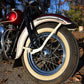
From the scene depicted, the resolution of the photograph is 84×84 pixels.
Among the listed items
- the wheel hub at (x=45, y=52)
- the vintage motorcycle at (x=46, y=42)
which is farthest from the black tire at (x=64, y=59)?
the wheel hub at (x=45, y=52)

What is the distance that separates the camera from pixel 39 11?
2.02m

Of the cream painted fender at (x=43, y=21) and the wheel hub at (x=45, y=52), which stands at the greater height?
the cream painted fender at (x=43, y=21)

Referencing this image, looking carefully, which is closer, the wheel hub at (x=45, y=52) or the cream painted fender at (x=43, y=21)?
the cream painted fender at (x=43, y=21)

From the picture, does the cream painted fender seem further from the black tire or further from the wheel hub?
the wheel hub

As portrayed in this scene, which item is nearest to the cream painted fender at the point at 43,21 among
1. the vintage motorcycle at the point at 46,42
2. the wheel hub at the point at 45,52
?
the vintage motorcycle at the point at 46,42

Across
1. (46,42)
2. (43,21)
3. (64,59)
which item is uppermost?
(43,21)

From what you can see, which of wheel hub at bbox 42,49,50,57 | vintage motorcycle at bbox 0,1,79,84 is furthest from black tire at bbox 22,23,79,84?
wheel hub at bbox 42,49,50,57

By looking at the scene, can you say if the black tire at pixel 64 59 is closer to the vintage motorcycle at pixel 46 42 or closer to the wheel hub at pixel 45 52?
the vintage motorcycle at pixel 46 42

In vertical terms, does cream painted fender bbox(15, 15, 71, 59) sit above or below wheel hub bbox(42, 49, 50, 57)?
above

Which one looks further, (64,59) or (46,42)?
(46,42)

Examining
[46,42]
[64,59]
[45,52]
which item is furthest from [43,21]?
[64,59]

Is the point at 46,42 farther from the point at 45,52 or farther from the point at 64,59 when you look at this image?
the point at 64,59

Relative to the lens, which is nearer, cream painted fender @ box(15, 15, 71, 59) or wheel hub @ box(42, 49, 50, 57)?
cream painted fender @ box(15, 15, 71, 59)

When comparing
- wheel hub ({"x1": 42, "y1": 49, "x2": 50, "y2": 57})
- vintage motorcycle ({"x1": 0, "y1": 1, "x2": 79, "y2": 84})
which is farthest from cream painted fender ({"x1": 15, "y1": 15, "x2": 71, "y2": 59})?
wheel hub ({"x1": 42, "y1": 49, "x2": 50, "y2": 57})
